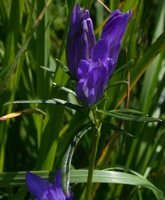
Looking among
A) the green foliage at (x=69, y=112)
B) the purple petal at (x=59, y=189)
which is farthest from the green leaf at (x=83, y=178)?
the purple petal at (x=59, y=189)

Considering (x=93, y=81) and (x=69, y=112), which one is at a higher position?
(x=93, y=81)

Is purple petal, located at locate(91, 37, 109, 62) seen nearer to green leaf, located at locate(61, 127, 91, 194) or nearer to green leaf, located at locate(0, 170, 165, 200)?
green leaf, located at locate(61, 127, 91, 194)

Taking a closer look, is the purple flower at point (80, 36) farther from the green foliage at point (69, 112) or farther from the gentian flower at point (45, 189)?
the gentian flower at point (45, 189)

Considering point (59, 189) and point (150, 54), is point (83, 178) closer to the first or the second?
point (59, 189)

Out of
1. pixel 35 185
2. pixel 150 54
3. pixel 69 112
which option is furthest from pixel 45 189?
pixel 69 112

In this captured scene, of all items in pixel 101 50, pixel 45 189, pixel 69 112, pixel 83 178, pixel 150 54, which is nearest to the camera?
pixel 101 50

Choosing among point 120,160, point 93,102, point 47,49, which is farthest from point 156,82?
point 93,102
